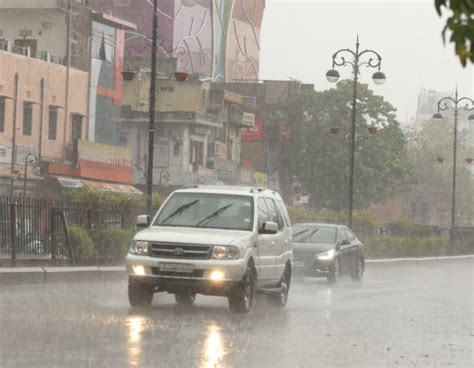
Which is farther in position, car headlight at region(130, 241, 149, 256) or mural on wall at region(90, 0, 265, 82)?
mural on wall at region(90, 0, 265, 82)

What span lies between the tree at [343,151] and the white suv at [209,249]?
71.9 m

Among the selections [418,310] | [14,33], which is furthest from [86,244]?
[14,33]

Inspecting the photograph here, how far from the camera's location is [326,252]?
1204 inches

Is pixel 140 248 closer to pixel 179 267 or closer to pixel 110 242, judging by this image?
pixel 179 267

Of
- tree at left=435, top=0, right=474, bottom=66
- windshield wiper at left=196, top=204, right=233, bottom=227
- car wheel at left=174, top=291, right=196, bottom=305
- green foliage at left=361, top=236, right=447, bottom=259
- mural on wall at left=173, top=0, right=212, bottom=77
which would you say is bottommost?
green foliage at left=361, top=236, right=447, bottom=259

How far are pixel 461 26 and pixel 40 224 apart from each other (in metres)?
24.2

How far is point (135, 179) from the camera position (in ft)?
262

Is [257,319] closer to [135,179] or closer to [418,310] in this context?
[418,310]

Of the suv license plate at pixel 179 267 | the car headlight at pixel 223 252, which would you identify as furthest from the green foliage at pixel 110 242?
the car headlight at pixel 223 252

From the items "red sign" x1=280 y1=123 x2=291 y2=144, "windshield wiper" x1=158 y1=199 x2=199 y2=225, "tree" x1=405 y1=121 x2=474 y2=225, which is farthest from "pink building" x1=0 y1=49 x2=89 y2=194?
"tree" x1=405 y1=121 x2=474 y2=225

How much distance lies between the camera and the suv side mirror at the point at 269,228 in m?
18.2

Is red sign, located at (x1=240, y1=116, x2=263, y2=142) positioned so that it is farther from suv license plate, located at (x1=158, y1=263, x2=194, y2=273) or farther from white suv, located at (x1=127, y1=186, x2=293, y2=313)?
suv license plate, located at (x1=158, y1=263, x2=194, y2=273)

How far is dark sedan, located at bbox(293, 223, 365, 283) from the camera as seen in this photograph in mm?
30344

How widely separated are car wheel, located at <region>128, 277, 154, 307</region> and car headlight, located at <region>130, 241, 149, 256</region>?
37cm
